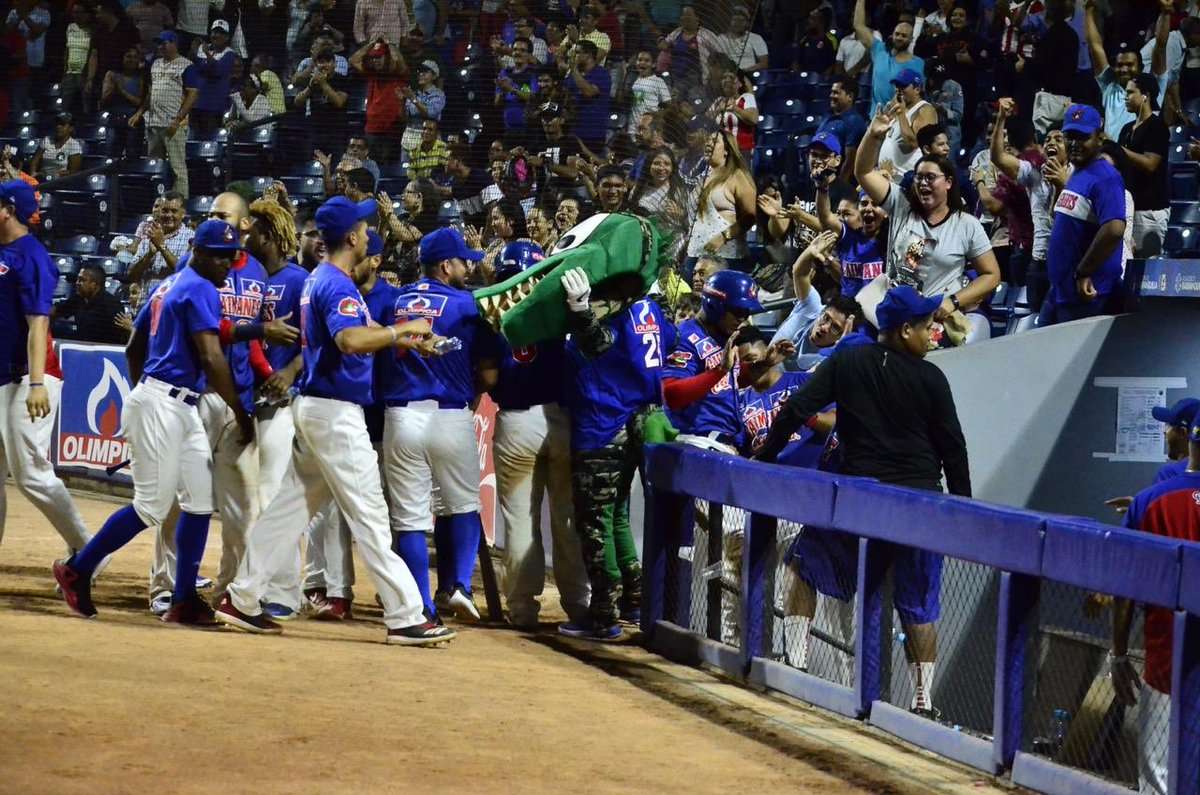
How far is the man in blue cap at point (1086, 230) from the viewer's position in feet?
28.6

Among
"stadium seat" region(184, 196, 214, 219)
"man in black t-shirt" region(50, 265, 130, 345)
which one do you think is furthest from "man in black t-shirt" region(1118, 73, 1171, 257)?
"man in black t-shirt" region(50, 265, 130, 345)

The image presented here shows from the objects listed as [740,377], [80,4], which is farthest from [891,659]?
[80,4]

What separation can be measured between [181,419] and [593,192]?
9.68 ft

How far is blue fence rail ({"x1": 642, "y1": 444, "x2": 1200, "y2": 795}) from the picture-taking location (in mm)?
4828

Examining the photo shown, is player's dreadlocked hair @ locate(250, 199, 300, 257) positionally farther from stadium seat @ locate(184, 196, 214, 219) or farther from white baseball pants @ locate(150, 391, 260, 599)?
stadium seat @ locate(184, 196, 214, 219)

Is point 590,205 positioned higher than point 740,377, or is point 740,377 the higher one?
point 590,205

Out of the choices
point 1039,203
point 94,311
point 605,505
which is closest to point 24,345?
point 605,505

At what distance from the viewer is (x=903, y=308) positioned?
6.57 meters

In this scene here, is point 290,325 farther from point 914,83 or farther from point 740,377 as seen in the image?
point 914,83

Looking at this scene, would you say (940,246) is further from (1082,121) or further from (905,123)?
(905,123)

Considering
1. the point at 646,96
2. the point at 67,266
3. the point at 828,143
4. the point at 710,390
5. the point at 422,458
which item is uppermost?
the point at 646,96

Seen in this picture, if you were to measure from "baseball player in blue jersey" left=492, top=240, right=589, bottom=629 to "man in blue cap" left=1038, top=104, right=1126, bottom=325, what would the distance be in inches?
109

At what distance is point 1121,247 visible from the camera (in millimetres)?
8953

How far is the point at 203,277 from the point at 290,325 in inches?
18.9
